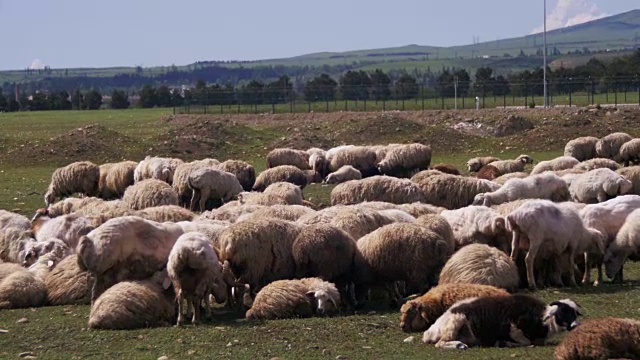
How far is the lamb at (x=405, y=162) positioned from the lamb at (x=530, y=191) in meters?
10.5

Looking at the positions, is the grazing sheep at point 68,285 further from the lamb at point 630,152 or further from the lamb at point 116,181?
the lamb at point 630,152

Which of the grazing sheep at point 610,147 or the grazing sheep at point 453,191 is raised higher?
the grazing sheep at point 453,191

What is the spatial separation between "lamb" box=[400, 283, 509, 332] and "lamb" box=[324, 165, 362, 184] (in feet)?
62.9

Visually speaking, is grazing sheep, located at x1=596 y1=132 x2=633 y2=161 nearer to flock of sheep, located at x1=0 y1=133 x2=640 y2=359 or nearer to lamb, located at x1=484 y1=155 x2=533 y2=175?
lamb, located at x1=484 y1=155 x2=533 y2=175

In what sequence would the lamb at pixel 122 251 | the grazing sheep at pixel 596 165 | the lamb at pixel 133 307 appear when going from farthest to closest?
the grazing sheep at pixel 596 165 < the lamb at pixel 122 251 < the lamb at pixel 133 307

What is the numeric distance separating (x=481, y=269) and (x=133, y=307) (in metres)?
4.84

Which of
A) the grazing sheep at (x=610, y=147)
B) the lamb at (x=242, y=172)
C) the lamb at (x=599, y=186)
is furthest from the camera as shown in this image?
the grazing sheep at (x=610, y=147)

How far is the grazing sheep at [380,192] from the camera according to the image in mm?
23750

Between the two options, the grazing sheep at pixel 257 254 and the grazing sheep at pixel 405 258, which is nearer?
the grazing sheep at pixel 405 258

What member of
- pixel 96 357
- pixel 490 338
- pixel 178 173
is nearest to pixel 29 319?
pixel 96 357

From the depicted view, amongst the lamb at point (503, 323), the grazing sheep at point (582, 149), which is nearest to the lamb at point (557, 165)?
the grazing sheep at point (582, 149)

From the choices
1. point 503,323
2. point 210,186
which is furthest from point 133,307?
point 210,186

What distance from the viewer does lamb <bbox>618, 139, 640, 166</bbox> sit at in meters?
37.0

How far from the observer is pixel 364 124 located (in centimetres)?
5159
